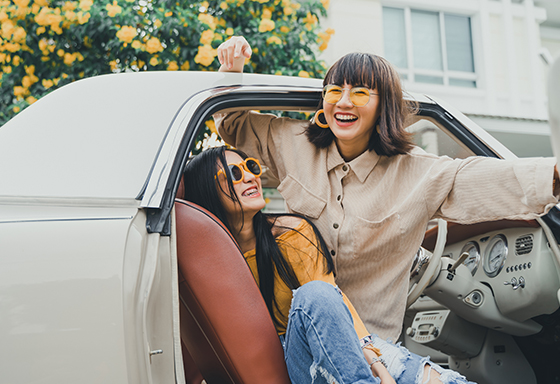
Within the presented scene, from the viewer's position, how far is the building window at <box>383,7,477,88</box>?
7.79 metres

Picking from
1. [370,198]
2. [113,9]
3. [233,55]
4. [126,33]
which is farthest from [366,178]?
[113,9]

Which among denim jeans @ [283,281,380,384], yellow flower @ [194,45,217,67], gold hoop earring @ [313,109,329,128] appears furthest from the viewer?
yellow flower @ [194,45,217,67]

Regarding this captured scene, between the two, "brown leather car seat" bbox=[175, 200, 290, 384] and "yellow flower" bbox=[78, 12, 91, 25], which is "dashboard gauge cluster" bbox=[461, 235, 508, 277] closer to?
"brown leather car seat" bbox=[175, 200, 290, 384]

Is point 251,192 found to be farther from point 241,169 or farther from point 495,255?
point 495,255

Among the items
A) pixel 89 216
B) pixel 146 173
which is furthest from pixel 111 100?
pixel 89 216

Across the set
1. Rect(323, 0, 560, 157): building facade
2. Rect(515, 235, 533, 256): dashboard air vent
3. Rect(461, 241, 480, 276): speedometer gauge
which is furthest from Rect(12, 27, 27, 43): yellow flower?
Rect(323, 0, 560, 157): building facade

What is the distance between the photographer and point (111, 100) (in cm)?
159

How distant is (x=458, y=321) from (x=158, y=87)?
5.92ft

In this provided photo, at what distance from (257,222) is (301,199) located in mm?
219

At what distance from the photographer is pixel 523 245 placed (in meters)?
2.15

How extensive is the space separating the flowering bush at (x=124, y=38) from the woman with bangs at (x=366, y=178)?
155 cm

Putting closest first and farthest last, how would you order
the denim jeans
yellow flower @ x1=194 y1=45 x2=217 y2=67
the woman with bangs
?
the denim jeans, the woman with bangs, yellow flower @ x1=194 y1=45 x2=217 y2=67

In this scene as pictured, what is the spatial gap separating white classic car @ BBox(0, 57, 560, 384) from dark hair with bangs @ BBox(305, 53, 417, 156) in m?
0.12

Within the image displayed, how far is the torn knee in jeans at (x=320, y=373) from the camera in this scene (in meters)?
1.47
